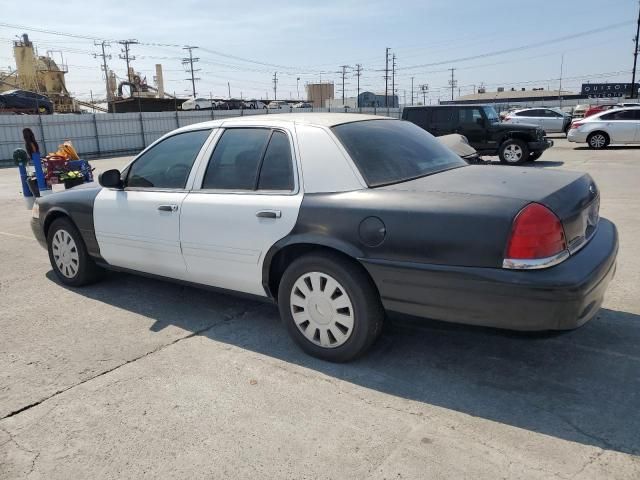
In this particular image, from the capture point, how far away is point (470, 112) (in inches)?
561

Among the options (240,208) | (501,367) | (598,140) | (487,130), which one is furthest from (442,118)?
(501,367)

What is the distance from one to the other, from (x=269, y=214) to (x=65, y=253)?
106 inches

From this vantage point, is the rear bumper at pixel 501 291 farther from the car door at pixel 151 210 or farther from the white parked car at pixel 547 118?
the white parked car at pixel 547 118

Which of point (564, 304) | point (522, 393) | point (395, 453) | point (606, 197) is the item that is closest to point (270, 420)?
point (395, 453)

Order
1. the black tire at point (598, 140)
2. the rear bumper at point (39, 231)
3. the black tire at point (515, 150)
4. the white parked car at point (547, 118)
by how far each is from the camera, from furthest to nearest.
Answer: the white parked car at point (547, 118) → the black tire at point (598, 140) → the black tire at point (515, 150) → the rear bumper at point (39, 231)

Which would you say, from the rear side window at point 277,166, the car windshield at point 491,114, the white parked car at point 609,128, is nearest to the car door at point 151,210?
the rear side window at point 277,166

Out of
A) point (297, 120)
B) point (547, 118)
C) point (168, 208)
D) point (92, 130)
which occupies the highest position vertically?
point (297, 120)

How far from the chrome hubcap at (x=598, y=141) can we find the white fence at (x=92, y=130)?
2019 centimetres

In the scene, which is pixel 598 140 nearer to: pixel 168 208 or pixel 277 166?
pixel 277 166

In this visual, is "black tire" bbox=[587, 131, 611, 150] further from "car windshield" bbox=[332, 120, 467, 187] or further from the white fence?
the white fence

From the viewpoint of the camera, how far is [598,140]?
18.2 meters

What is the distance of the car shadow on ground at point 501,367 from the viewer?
8.77 feet

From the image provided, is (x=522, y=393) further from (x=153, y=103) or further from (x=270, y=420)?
(x=153, y=103)

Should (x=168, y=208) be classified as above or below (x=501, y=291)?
above
